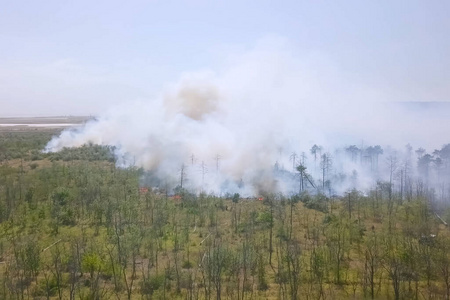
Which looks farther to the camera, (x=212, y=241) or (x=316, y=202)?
(x=316, y=202)

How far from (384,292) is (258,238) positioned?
30.3 feet

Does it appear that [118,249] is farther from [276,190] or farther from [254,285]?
[276,190]

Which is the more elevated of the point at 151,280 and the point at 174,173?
the point at 174,173

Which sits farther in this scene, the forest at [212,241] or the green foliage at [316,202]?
the green foliage at [316,202]

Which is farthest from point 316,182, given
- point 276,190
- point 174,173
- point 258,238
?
point 258,238

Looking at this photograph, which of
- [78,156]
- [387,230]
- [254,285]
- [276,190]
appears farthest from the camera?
[78,156]

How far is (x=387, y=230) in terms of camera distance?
27.5 metres

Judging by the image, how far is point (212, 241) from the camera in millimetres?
26172

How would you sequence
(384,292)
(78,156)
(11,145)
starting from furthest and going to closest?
(11,145)
(78,156)
(384,292)

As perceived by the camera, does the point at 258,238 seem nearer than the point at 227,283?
No

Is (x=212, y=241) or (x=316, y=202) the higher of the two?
(x=316, y=202)

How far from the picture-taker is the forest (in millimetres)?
19453

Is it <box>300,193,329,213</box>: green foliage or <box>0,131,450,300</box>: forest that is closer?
<box>0,131,450,300</box>: forest

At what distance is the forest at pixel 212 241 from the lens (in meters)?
19.5
